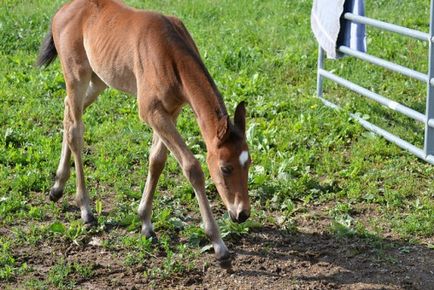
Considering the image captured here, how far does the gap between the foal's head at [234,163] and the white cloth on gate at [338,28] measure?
3.69 metres

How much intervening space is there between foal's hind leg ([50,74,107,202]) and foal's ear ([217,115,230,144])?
6.14ft

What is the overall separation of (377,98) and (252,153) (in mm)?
1458

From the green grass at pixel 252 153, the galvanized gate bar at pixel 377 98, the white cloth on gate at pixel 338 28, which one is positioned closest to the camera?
the green grass at pixel 252 153

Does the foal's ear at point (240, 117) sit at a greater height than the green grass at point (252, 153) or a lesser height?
greater

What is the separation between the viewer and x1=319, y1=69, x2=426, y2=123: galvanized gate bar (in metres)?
7.16

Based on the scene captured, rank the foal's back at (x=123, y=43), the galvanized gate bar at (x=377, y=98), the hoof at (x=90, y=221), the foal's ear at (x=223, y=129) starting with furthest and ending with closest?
the galvanized gate bar at (x=377, y=98), the hoof at (x=90, y=221), the foal's back at (x=123, y=43), the foal's ear at (x=223, y=129)

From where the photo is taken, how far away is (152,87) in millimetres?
5484

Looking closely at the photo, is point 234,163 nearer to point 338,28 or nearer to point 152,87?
point 152,87

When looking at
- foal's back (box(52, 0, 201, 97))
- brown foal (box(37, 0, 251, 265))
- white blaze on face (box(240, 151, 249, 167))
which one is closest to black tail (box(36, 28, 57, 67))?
brown foal (box(37, 0, 251, 265))

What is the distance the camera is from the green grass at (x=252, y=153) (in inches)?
229

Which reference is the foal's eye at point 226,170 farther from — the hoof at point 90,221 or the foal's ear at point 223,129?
the hoof at point 90,221

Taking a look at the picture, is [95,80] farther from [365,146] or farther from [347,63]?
[347,63]

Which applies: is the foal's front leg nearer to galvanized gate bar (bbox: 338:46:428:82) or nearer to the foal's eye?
the foal's eye

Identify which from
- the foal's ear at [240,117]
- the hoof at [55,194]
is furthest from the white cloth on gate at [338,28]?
the foal's ear at [240,117]
